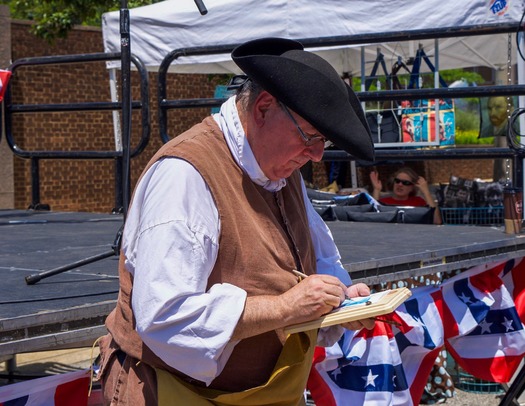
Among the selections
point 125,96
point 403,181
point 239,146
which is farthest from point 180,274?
point 403,181

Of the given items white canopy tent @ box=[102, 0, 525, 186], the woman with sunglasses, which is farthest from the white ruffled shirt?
the woman with sunglasses

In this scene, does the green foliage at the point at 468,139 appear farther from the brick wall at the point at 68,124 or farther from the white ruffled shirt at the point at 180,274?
the white ruffled shirt at the point at 180,274

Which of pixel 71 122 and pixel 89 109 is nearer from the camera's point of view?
pixel 89 109

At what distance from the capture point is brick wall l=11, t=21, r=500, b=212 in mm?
11695

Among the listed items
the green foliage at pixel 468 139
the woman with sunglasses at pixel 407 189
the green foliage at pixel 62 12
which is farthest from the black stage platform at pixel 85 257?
the green foliage at pixel 468 139

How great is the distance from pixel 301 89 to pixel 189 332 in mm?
553

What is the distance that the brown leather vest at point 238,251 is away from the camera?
74.4 inches

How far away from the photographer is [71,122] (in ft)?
40.4

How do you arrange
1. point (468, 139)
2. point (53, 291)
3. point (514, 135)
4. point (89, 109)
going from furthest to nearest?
1. point (468, 139)
2. point (89, 109)
3. point (514, 135)
4. point (53, 291)

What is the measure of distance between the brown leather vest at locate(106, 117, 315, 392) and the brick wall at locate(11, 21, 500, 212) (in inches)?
394

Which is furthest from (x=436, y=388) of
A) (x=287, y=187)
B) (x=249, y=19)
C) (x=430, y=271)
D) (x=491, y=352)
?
(x=249, y=19)

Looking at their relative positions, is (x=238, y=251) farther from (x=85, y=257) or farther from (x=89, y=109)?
(x=89, y=109)

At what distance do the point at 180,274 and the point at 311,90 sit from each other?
0.48 meters

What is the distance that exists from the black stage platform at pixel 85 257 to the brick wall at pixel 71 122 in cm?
651
